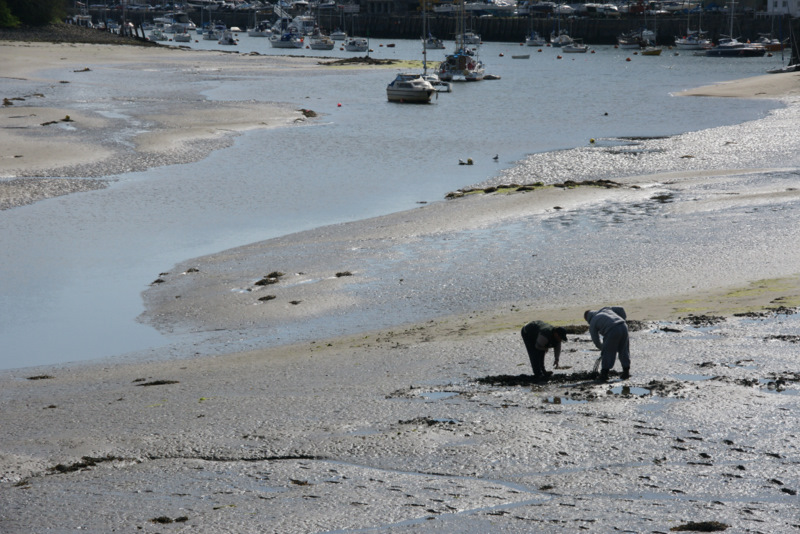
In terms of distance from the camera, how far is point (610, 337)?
11094 mm

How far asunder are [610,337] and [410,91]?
53212 mm

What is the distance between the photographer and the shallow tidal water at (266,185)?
17688mm

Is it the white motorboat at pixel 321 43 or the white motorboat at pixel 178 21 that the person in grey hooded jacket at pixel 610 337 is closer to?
the white motorboat at pixel 321 43

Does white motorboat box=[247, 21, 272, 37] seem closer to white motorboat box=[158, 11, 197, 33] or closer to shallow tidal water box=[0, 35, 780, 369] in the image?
white motorboat box=[158, 11, 197, 33]

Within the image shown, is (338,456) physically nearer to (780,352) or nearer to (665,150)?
(780,352)

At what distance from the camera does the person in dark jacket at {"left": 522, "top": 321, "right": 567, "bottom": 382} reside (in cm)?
1119

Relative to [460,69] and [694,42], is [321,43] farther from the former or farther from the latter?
[460,69]

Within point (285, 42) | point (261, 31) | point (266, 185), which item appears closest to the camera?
point (266, 185)

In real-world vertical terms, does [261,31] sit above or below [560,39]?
above

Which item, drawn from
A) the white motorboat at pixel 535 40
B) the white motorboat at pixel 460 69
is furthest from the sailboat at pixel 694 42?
the white motorboat at pixel 460 69

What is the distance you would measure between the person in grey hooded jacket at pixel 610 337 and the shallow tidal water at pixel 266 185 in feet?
17.7

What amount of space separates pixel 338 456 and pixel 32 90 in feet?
189

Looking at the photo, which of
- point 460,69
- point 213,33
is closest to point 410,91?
point 460,69

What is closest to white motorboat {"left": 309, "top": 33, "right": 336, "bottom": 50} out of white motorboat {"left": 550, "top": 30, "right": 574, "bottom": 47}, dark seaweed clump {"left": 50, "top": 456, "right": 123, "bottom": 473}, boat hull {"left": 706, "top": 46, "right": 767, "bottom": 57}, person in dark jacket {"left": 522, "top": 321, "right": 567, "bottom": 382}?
Result: white motorboat {"left": 550, "top": 30, "right": 574, "bottom": 47}
